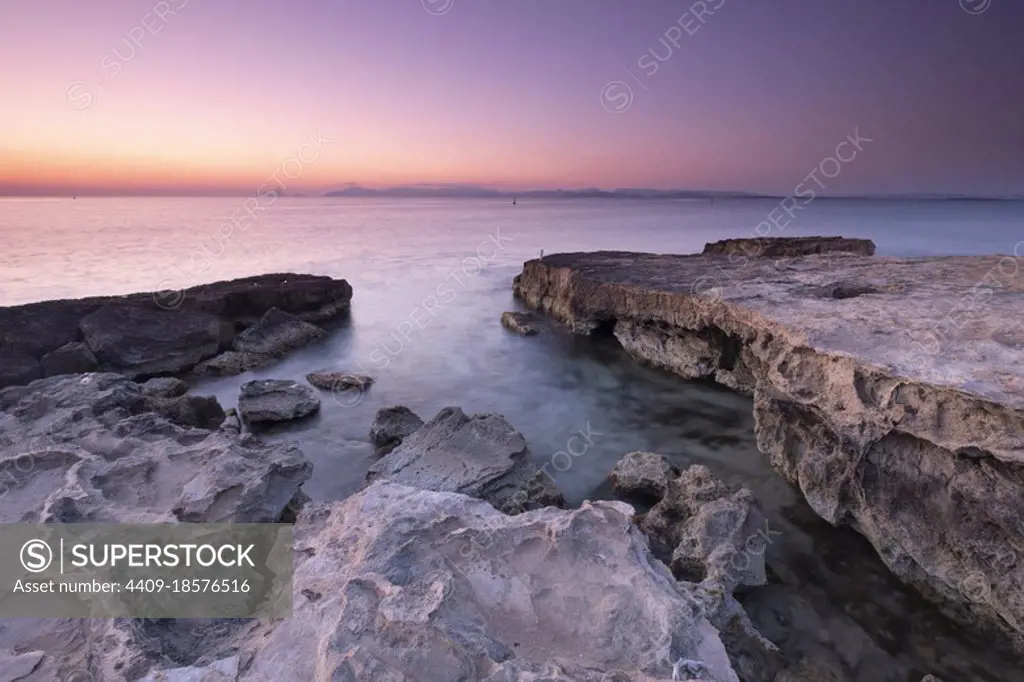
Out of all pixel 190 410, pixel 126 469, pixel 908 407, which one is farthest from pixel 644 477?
pixel 190 410

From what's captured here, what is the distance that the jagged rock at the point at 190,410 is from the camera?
757cm

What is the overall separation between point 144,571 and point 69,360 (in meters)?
8.56

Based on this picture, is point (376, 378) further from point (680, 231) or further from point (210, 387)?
point (680, 231)

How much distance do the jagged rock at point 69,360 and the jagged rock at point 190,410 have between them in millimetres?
3256

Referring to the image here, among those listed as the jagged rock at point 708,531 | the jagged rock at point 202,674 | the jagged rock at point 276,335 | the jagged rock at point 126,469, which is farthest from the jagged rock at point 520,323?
the jagged rock at point 202,674

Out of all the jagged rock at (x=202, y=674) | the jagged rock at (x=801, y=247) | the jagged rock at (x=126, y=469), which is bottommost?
the jagged rock at (x=126, y=469)

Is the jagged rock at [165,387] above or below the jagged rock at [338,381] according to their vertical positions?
above

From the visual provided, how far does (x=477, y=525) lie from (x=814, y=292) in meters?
7.46

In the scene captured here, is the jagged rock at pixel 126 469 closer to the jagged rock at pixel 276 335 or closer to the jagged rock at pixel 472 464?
the jagged rock at pixel 472 464

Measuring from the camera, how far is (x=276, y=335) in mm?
12844

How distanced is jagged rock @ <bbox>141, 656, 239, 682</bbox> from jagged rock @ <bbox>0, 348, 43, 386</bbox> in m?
9.50

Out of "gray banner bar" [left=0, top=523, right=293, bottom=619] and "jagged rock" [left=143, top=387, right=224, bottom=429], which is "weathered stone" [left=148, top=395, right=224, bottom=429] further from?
"gray banner bar" [left=0, top=523, right=293, bottom=619]

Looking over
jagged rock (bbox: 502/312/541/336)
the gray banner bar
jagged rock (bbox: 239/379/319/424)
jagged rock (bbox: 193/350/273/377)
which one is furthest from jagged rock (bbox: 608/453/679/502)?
jagged rock (bbox: 193/350/273/377)

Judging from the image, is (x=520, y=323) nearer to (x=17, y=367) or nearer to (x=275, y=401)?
(x=275, y=401)
